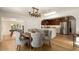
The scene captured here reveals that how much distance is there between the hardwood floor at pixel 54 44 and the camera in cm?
262

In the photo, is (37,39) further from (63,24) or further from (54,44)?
(63,24)

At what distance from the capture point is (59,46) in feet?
8.72

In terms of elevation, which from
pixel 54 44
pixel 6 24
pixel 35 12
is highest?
pixel 35 12

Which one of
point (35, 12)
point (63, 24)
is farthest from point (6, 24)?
point (63, 24)

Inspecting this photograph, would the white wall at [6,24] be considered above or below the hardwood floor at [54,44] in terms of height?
above

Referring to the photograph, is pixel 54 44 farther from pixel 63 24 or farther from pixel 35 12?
pixel 35 12

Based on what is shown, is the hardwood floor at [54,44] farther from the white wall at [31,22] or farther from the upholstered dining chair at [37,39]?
the white wall at [31,22]

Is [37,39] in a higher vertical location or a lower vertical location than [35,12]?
lower

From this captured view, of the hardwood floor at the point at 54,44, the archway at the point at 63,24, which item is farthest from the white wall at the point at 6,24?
the archway at the point at 63,24

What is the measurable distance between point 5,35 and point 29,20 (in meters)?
0.54

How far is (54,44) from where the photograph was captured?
2.65 m

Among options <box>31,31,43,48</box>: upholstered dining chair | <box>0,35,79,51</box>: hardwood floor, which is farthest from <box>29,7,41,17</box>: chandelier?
<box>0,35,79,51</box>: hardwood floor

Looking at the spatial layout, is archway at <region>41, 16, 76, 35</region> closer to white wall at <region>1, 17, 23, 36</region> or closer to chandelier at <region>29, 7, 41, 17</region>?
chandelier at <region>29, 7, 41, 17</region>
